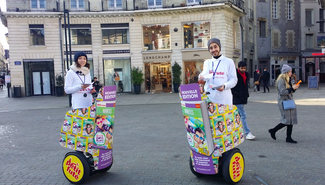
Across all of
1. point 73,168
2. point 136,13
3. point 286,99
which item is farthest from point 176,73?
point 73,168

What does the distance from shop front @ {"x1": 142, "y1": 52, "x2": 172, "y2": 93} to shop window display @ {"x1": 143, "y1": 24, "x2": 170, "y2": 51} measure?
744 millimetres

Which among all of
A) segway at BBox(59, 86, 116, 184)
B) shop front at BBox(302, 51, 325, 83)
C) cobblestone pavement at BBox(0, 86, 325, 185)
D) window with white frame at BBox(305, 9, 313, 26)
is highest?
window with white frame at BBox(305, 9, 313, 26)

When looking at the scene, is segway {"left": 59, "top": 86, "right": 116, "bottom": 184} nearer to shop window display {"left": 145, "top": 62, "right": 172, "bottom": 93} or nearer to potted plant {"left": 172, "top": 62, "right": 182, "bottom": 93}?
potted plant {"left": 172, "top": 62, "right": 182, "bottom": 93}

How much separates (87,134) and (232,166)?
2.18 m

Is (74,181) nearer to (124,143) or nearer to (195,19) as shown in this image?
(124,143)

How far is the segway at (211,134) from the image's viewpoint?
3998 mm

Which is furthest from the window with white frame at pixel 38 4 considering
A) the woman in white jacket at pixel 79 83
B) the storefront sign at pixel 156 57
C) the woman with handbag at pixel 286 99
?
the woman with handbag at pixel 286 99

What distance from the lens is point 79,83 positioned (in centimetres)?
486

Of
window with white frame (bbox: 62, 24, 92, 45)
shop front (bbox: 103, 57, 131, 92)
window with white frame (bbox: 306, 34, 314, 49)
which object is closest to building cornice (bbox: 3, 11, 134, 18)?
window with white frame (bbox: 62, 24, 92, 45)

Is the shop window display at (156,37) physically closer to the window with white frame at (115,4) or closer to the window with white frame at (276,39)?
the window with white frame at (115,4)

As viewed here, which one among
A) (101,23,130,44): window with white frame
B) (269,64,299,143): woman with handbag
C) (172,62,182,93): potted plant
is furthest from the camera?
(101,23,130,44): window with white frame

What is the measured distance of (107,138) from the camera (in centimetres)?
466

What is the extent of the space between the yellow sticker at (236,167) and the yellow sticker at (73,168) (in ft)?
7.15

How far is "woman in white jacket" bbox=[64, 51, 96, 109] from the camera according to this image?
15.6 feet
